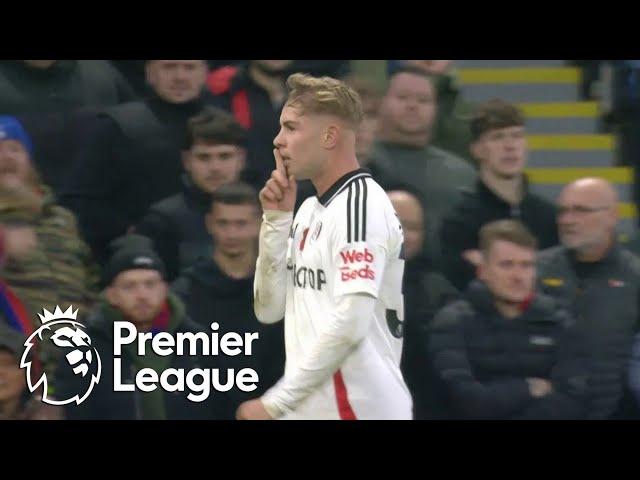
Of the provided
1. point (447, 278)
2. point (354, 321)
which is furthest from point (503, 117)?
point (354, 321)

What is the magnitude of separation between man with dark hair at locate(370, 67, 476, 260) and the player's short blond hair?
1001mm

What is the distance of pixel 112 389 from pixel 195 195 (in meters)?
0.87

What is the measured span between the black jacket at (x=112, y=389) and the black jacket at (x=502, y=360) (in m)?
0.97

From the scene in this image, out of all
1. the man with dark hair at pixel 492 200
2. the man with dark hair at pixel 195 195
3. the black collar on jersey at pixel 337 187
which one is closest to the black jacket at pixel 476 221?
the man with dark hair at pixel 492 200

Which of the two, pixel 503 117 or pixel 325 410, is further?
pixel 503 117

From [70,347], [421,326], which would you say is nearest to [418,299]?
[421,326]

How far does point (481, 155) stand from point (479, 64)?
1.33 feet

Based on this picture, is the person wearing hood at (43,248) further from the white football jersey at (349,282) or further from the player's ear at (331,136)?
the player's ear at (331,136)

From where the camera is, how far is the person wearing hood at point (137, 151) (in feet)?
21.9

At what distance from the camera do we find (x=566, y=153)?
22.5 feet

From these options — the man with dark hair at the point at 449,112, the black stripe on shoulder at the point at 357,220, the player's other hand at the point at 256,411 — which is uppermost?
the man with dark hair at the point at 449,112

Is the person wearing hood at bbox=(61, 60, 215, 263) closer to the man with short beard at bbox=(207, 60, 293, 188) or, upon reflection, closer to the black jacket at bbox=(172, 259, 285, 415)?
the man with short beard at bbox=(207, 60, 293, 188)

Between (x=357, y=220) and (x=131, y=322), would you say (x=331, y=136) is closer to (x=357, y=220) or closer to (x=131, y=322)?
(x=357, y=220)

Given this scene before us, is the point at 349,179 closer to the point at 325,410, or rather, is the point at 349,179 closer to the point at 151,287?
the point at 325,410
